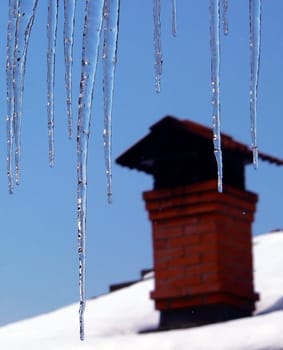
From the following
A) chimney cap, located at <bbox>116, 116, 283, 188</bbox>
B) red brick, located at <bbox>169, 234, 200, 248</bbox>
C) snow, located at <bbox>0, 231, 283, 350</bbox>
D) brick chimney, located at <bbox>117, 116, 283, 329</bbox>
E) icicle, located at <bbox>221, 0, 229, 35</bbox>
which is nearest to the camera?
icicle, located at <bbox>221, 0, 229, 35</bbox>

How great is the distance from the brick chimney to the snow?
0.79 feet

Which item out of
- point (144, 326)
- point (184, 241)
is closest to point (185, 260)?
point (184, 241)

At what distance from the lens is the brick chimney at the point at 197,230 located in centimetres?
641

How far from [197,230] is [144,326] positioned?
77 centimetres

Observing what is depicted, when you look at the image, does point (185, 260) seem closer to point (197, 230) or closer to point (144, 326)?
point (197, 230)

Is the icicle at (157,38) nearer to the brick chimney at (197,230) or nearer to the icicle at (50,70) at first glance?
the icicle at (50,70)

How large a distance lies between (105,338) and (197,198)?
3.90 feet

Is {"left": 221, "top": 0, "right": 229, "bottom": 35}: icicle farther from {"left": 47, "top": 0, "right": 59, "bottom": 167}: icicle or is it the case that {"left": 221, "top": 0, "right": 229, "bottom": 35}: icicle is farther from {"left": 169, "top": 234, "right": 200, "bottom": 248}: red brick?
{"left": 169, "top": 234, "right": 200, "bottom": 248}: red brick

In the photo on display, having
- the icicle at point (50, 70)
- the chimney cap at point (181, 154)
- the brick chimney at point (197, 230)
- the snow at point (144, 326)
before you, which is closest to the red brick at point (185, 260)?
the brick chimney at point (197, 230)

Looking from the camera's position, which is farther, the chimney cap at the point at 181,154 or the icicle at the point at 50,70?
the chimney cap at the point at 181,154

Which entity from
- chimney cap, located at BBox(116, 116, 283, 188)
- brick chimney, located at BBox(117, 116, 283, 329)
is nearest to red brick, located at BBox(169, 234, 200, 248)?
brick chimney, located at BBox(117, 116, 283, 329)

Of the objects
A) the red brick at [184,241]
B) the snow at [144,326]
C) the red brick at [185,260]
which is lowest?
the snow at [144,326]

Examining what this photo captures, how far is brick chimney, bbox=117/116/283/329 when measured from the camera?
641 centimetres

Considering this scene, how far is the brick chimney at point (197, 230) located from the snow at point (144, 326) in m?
0.24
